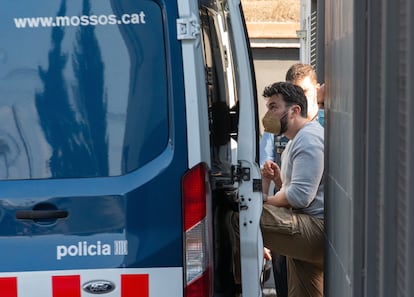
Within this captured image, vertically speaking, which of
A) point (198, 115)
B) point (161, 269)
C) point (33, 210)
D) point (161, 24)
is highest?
point (161, 24)

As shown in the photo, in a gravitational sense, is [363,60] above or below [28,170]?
above

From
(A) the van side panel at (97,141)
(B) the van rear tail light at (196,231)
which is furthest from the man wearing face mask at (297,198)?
(A) the van side panel at (97,141)

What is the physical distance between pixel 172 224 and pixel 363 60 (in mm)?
897

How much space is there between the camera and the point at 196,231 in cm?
313

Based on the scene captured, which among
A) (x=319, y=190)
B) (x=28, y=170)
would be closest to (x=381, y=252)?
(x=28, y=170)

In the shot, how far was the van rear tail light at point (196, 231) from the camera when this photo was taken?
10.2 ft

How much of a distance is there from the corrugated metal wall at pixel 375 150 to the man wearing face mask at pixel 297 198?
0.66 m

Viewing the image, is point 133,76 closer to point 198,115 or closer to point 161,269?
point 198,115

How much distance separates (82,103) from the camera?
3133 millimetres

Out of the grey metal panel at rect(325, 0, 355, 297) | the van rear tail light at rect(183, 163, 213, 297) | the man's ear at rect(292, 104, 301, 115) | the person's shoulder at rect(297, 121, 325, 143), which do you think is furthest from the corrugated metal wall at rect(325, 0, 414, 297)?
the man's ear at rect(292, 104, 301, 115)

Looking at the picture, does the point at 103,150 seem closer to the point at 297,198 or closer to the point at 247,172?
the point at 247,172

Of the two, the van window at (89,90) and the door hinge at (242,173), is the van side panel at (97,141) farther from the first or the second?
the door hinge at (242,173)

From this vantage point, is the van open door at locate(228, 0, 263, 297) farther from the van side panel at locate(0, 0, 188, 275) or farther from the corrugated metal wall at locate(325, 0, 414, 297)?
the van side panel at locate(0, 0, 188, 275)

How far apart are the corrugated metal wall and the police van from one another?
1.87 ft
